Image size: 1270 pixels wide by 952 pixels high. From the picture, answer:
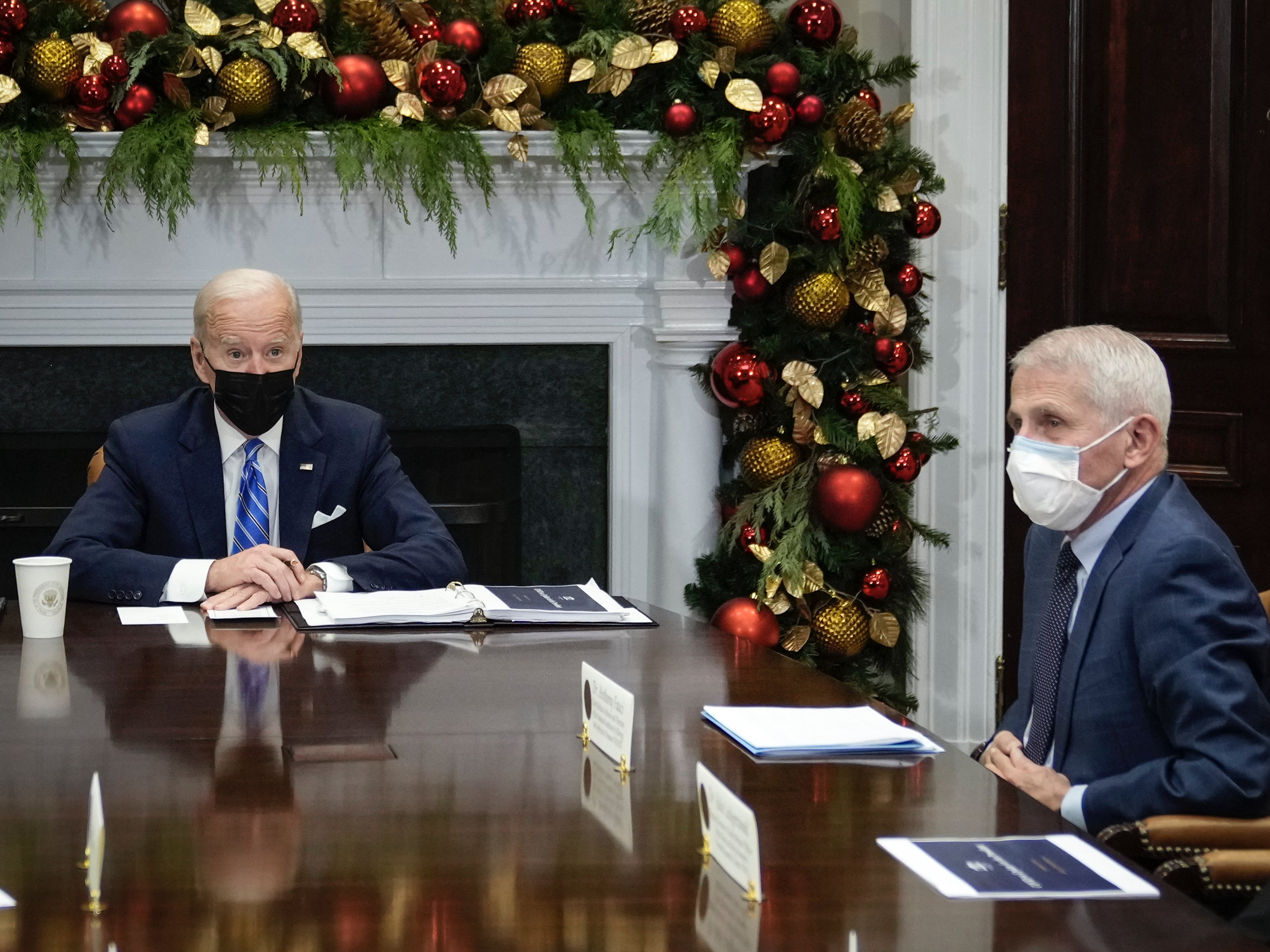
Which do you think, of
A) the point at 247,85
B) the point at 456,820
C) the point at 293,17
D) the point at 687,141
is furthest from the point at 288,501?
the point at 456,820

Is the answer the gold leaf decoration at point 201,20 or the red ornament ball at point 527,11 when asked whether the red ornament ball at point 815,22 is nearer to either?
the red ornament ball at point 527,11

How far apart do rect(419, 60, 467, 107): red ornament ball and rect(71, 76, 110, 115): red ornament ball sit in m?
0.68

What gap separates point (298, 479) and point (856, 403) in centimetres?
129

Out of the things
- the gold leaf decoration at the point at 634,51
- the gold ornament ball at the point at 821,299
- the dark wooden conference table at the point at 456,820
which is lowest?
the dark wooden conference table at the point at 456,820

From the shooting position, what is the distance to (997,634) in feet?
12.1

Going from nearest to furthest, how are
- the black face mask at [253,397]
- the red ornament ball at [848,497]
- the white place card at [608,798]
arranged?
the white place card at [608,798] → the black face mask at [253,397] → the red ornament ball at [848,497]

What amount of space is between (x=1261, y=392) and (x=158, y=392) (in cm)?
267

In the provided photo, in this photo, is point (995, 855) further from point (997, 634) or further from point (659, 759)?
point (997, 634)

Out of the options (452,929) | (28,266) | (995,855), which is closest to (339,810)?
(452,929)

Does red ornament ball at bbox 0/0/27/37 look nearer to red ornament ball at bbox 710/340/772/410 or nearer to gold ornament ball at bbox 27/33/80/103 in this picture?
gold ornament ball at bbox 27/33/80/103

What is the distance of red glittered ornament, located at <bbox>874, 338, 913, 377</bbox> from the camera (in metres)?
3.30

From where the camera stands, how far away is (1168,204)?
11.5ft

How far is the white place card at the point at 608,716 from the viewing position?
1.40m

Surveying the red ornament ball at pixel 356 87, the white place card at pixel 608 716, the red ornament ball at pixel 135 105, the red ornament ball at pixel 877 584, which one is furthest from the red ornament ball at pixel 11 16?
the white place card at pixel 608 716
